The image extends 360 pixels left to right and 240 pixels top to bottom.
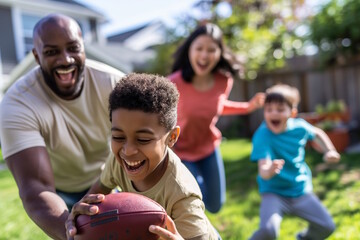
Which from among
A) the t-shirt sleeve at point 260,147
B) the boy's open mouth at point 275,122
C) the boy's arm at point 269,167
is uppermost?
the boy's open mouth at point 275,122

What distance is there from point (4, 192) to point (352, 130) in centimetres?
725

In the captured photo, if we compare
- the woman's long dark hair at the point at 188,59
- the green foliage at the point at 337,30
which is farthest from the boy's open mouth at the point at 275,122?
the green foliage at the point at 337,30

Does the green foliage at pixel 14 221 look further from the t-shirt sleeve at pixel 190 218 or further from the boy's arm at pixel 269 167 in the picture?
the t-shirt sleeve at pixel 190 218

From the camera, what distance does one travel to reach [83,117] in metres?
2.96

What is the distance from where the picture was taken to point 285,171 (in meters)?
3.53

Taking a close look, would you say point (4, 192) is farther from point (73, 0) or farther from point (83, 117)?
point (73, 0)

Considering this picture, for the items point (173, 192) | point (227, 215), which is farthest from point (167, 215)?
point (227, 215)

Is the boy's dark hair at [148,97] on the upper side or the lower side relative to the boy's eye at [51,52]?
lower

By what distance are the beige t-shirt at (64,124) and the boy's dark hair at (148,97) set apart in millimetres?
809

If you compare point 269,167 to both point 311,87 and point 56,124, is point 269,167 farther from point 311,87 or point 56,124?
point 311,87

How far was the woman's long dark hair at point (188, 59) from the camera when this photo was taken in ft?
Result: 13.1

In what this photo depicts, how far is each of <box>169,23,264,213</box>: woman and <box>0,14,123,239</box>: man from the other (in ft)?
3.68

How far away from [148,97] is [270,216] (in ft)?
5.99

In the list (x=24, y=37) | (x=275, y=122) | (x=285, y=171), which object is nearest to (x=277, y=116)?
(x=275, y=122)
